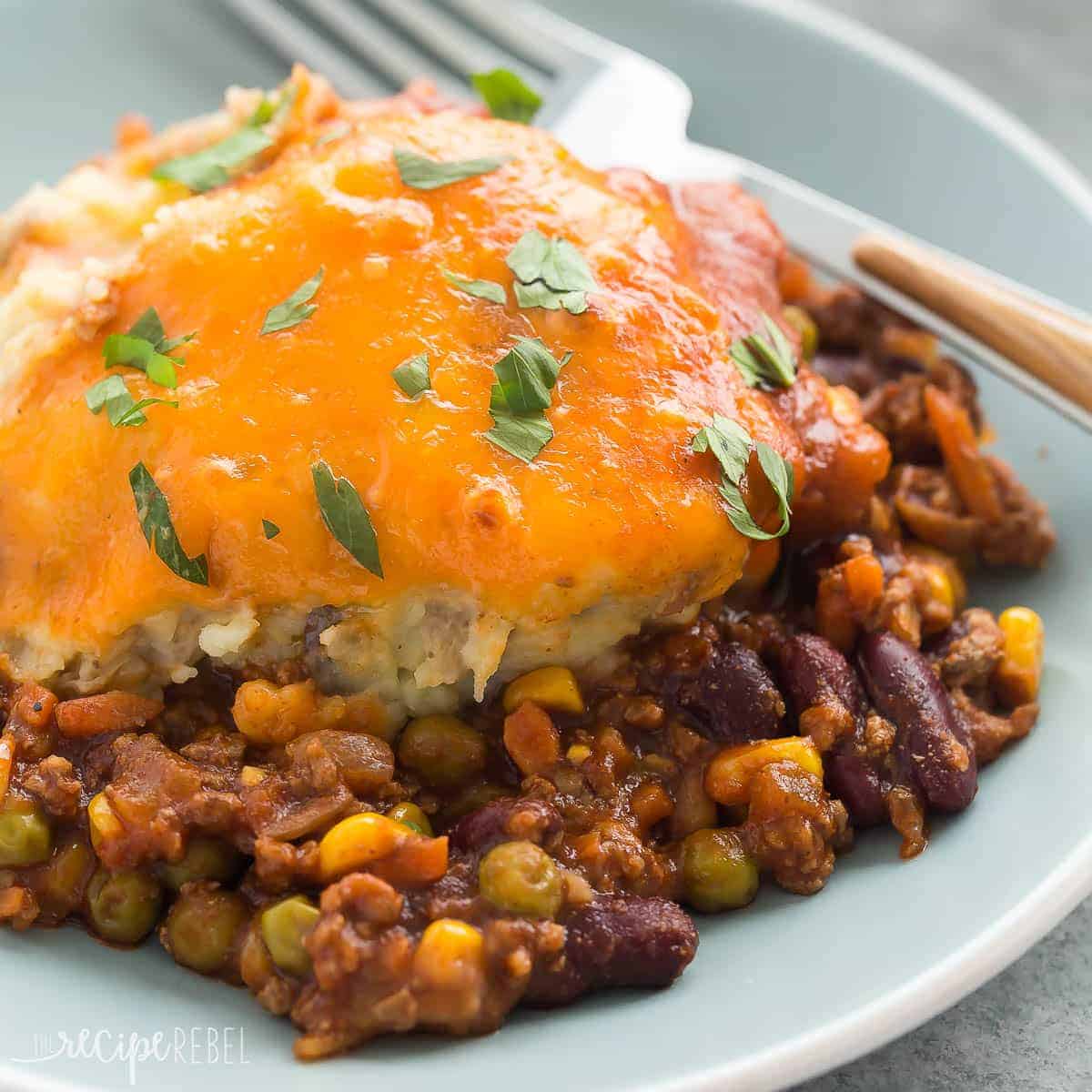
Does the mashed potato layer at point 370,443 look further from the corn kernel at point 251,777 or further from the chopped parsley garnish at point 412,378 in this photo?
the corn kernel at point 251,777

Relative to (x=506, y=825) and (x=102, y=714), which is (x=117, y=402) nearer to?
(x=102, y=714)

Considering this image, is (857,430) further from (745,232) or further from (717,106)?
(717,106)

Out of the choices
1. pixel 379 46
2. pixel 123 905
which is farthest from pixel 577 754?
pixel 379 46

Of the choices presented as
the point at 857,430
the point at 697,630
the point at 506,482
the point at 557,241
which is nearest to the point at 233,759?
the point at 506,482

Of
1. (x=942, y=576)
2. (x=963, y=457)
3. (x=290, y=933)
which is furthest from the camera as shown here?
(x=963, y=457)

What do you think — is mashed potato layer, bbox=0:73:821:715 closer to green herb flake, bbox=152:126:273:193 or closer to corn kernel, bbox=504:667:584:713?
corn kernel, bbox=504:667:584:713

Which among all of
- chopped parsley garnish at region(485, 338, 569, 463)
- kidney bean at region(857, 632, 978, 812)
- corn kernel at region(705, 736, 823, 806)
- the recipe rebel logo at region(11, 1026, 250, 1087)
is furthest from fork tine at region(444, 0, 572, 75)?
the recipe rebel logo at region(11, 1026, 250, 1087)
